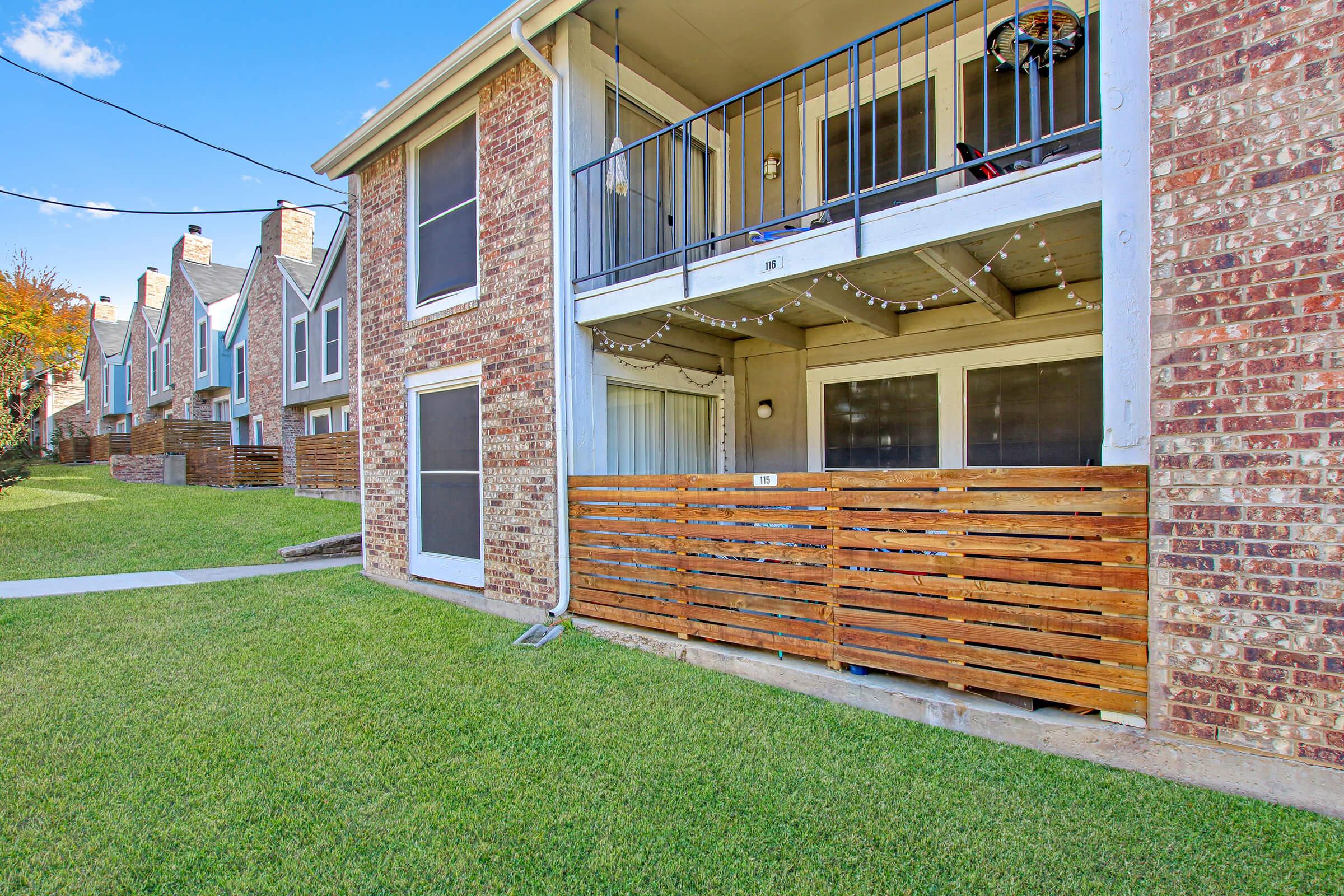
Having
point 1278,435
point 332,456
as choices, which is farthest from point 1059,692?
point 332,456

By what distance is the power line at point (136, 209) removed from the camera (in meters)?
9.42

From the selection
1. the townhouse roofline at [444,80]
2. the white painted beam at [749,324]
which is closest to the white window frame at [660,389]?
the white painted beam at [749,324]

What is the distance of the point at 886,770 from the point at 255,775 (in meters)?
2.99

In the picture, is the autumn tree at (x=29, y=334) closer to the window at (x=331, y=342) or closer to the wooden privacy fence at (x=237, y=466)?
the wooden privacy fence at (x=237, y=466)

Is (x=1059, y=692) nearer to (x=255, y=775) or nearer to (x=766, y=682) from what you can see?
(x=766, y=682)

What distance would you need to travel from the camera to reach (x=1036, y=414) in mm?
5074

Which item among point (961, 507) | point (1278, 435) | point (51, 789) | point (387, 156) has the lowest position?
point (51, 789)

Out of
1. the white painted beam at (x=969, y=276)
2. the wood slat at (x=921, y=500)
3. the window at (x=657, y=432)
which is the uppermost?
the white painted beam at (x=969, y=276)

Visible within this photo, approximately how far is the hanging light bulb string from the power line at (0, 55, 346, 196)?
499cm

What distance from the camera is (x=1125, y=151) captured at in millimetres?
2934

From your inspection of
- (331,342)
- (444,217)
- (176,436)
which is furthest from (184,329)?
(444,217)

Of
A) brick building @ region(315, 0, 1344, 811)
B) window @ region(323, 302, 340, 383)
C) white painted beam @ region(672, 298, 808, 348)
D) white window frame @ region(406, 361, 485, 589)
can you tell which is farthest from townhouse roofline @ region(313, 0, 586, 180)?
window @ region(323, 302, 340, 383)

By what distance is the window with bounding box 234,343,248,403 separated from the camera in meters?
21.2

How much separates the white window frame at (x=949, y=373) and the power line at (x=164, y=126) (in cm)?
658
